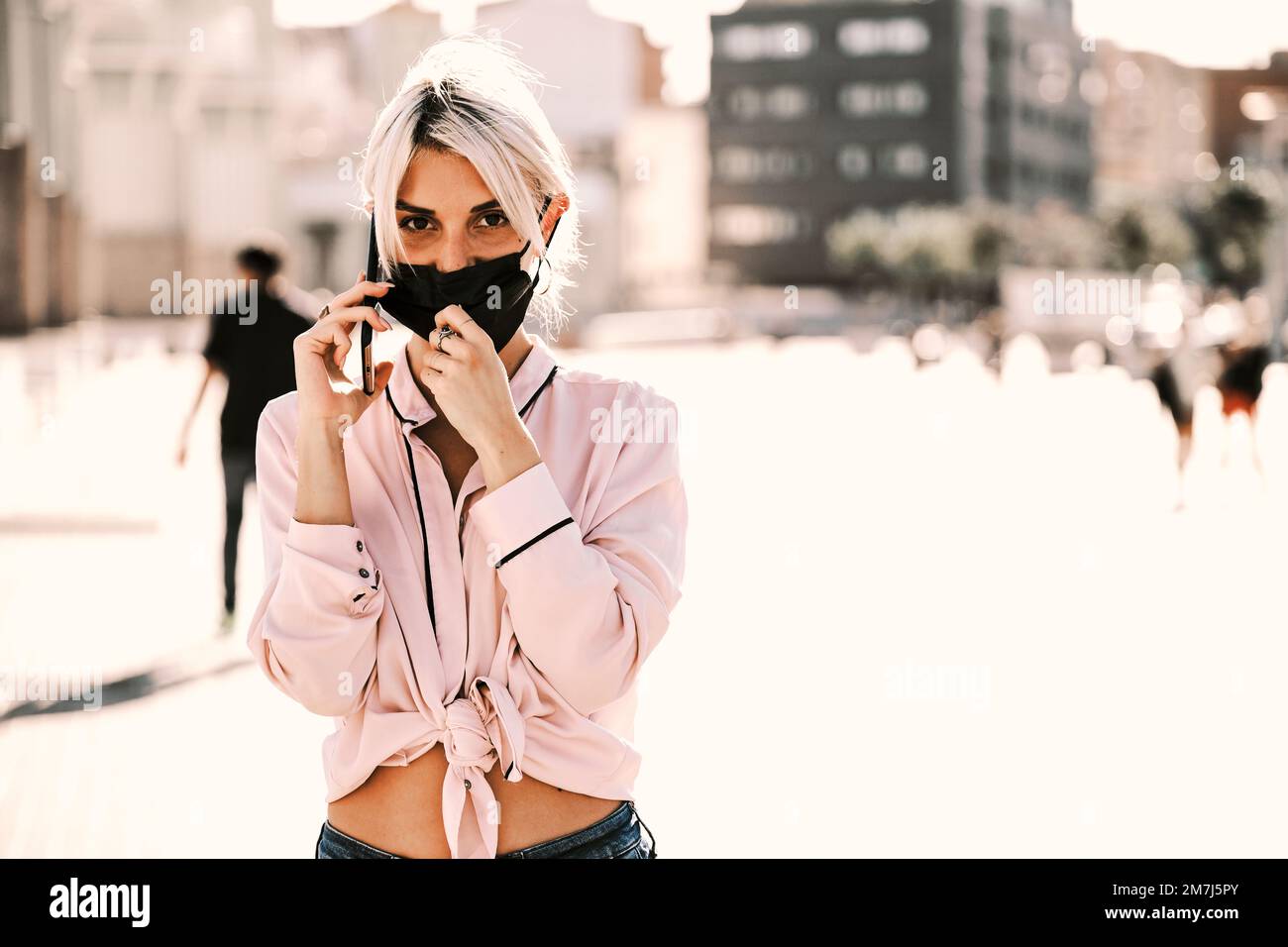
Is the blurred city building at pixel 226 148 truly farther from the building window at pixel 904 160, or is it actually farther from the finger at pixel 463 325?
the finger at pixel 463 325

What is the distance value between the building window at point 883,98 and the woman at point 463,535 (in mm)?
103409

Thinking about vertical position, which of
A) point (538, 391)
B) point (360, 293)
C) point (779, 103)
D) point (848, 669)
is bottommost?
point (848, 669)

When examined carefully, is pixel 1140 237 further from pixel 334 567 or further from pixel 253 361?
pixel 334 567

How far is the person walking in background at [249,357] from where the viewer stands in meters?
8.70

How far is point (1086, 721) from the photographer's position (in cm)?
696

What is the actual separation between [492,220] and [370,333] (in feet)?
0.68

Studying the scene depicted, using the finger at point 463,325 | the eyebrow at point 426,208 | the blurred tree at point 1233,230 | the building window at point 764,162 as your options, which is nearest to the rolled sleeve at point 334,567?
the finger at point 463,325

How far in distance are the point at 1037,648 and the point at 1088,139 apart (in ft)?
387

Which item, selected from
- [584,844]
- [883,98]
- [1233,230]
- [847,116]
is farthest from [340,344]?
[847,116]

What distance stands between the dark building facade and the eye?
3992 inches

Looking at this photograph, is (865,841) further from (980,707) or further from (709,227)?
(709,227)

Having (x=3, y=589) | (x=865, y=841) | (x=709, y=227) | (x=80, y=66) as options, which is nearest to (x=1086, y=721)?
(x=865, y=841)

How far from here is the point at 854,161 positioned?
4104 inches

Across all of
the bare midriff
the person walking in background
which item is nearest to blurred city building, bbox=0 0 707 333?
the person walking in background
